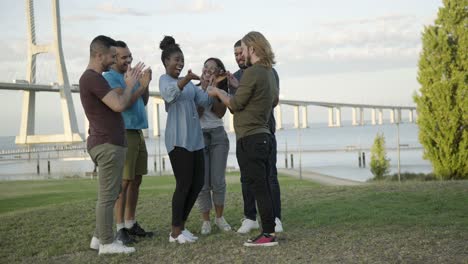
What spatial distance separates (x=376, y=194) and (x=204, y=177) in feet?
8.43

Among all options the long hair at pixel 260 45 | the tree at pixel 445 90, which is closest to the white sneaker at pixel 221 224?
the long hair at pixel 260 45

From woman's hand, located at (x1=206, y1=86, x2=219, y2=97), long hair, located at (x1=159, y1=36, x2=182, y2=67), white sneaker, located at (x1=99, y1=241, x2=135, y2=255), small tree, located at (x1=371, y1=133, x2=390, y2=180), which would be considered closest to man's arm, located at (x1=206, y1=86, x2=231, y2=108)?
woman's hand, located at (x1=206, y1=86, x2=219, y2=97)

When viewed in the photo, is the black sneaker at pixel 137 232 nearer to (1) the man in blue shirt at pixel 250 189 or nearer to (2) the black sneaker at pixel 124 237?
(2) the black sneaker at pixel 124 237

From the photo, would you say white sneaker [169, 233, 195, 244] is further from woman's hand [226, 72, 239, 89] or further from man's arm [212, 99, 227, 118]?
woman's hand [226, 72, 239, 89]

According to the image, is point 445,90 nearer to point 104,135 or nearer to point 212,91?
point 212,91

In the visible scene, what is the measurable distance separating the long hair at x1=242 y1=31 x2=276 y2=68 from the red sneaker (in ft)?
3.28

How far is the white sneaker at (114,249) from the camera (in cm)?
359

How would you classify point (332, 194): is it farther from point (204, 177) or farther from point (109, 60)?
point (109, 60)

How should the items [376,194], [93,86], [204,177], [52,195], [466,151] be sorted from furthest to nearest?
[466,151] < [52,195] < [376,194] < [204,177] < [93,86]

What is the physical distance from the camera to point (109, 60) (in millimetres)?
3625

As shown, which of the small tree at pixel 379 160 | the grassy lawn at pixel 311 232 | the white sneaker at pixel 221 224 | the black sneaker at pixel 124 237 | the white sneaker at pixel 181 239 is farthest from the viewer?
the small tree at pixel 379 160

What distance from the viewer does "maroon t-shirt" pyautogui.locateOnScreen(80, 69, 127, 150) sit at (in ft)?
11.6

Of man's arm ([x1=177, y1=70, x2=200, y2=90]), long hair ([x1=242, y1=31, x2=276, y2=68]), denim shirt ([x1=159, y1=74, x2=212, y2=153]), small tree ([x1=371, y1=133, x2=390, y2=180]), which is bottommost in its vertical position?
small tree ([x1=371, y1=133, x2=390, y2=180])

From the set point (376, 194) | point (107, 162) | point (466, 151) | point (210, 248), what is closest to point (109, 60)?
point (107, 162)
